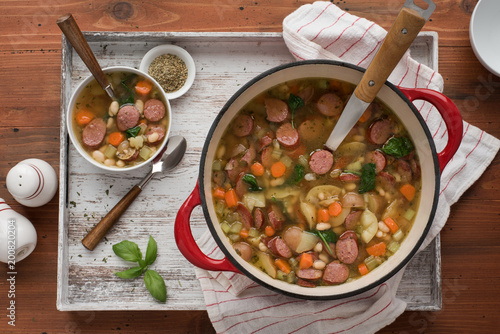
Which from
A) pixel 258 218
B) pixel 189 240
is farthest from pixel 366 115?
pixel 189 240

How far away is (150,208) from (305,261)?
3.36ft

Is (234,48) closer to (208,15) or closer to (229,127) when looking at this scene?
(208,15)

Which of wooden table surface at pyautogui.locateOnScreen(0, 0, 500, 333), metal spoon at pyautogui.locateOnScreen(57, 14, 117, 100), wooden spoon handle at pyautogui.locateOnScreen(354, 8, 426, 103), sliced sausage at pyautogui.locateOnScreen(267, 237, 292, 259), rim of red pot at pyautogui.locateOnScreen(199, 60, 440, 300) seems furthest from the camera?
wooden table surface at pyautogui.locateOnScreen(0, 0, 500, 333)

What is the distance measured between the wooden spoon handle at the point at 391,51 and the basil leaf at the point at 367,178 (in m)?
0.40

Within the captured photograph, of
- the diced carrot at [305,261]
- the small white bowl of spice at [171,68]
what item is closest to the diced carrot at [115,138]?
the small white bowl of spice at [171,68]

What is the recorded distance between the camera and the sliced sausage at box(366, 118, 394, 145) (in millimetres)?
2432

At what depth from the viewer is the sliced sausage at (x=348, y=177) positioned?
8.02ft

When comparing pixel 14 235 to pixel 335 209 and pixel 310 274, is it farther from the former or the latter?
pixel 335 209

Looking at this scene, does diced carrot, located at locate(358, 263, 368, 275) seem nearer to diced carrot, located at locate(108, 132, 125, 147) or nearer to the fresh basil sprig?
the fresh basil sprig

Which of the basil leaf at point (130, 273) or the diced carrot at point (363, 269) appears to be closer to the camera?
the diced carrot at point (363, 269)

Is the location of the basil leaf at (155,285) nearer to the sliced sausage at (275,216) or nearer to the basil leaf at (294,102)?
the sliced sausage at (275,216)

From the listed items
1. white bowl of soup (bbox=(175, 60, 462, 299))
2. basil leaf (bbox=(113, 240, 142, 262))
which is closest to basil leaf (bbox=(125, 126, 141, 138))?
white bowl of soup (bbox=(175, 60, 462, 299))

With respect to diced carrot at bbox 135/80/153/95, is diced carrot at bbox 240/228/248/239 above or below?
below

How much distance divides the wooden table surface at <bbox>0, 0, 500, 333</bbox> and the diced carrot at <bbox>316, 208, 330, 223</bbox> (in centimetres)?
101
